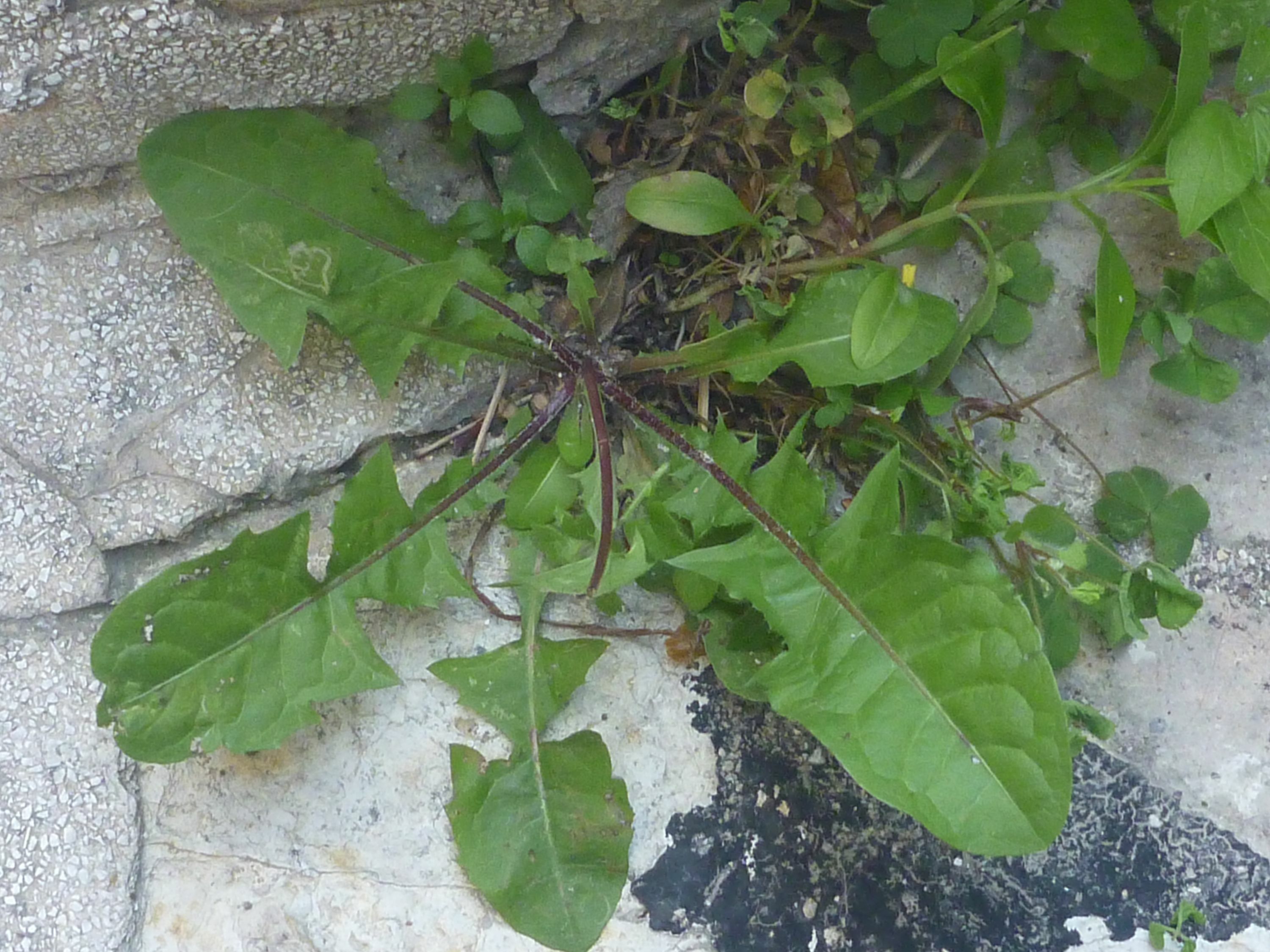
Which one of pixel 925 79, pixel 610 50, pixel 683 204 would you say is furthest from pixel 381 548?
pixel 925 79

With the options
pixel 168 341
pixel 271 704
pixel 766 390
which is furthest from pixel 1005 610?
pixel 168 341

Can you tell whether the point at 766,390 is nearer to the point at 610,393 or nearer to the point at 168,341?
the point at 610,393

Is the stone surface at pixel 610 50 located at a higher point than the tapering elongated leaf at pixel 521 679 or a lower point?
higher

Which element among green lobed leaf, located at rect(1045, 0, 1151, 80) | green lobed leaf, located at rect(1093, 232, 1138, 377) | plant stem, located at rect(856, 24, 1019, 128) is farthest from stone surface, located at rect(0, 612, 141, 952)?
green lobed leaf, located at rect(1045, 0, 1151, 80)

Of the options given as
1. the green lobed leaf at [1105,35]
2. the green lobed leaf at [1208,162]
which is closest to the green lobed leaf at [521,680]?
the green lobed leaf at [1208,162]

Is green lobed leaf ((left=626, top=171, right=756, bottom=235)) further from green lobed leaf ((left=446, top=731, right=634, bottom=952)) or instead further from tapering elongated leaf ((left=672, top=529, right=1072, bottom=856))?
green lobed leaf ((left=446, top=731, right=634, bottom=952))

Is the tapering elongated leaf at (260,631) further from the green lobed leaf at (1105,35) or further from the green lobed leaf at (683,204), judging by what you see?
the green lobed leaf at (1105,35)
